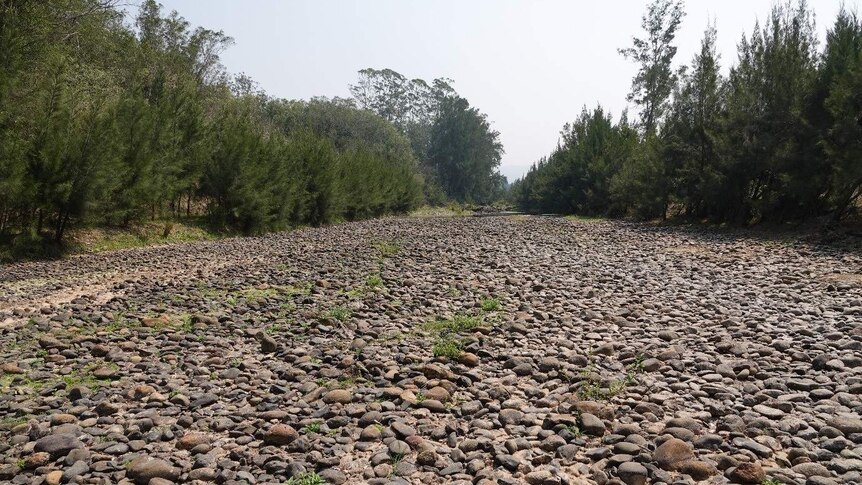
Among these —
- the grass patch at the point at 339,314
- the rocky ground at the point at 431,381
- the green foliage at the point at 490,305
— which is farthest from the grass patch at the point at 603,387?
the grass patch at the point at 339,314

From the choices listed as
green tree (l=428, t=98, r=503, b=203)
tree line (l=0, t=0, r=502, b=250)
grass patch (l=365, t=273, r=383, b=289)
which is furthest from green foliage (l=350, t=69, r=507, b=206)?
grass patch (l=365, t=273, r=383, b=289)

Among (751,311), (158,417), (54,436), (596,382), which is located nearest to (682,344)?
(596,382)

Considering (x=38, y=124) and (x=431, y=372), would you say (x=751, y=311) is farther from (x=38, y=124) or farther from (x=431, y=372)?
(x=38, y=124)

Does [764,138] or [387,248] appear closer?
[387,248]

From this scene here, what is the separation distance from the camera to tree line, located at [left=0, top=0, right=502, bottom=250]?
14.5 metres

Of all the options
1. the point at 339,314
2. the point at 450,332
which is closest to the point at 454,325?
the point at 450,332

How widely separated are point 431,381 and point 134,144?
17.8 m

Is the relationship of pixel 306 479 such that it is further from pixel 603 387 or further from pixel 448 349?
pixel 603 387

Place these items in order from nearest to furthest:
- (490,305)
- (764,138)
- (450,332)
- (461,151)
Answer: (450,332), (490,305), (764,138), (461,151)

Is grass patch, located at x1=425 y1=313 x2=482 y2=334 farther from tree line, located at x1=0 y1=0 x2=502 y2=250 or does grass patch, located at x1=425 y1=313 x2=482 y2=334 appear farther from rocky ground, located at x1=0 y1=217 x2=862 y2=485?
tree line, located at x1=0 y1=0 x2=502 y2=250

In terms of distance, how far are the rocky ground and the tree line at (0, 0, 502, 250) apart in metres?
5.11

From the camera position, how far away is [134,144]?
18.9 m

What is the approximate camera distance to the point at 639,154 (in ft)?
116

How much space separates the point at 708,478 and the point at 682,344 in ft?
10.9
